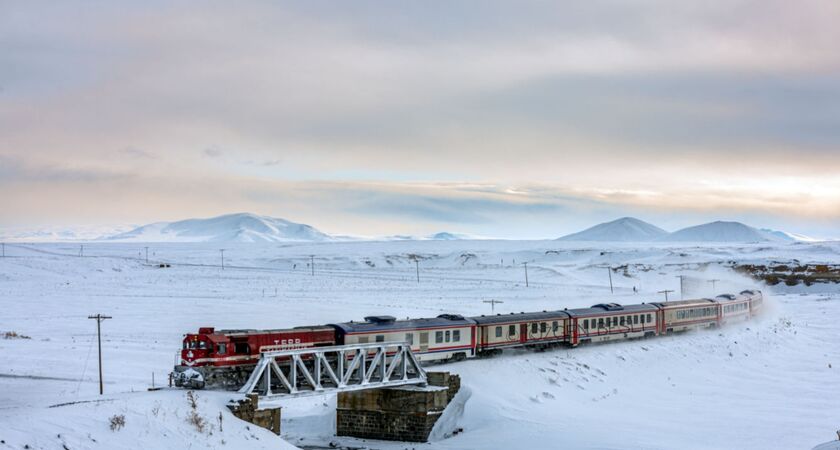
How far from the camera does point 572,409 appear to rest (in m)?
46.8

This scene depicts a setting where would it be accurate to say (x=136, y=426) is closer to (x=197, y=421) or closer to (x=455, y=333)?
(x=197, y=421)

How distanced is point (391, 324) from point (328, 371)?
31.5 feet

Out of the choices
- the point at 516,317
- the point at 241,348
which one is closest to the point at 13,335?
the point at 241,348

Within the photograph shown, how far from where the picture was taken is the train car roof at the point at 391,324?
42.6 meters

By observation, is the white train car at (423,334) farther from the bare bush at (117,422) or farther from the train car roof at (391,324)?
the bare bush at (117,422)

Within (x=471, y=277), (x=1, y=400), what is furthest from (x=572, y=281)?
(x=1, y=400)

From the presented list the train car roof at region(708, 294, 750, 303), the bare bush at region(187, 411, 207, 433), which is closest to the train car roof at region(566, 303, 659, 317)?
the train car roof at region(708, 294, 750, 303)

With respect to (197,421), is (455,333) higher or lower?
higher

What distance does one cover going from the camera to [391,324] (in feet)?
149

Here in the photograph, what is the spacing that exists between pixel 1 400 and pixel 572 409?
29.6 metres

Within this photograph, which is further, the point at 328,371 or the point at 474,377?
the point at 474,377

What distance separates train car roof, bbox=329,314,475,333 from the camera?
42625 mm

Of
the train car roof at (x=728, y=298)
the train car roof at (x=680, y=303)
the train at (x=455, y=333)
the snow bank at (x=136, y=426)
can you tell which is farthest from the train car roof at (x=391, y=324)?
the train car roof at (x=728, y=298)

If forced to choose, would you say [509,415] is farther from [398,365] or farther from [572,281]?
[572,281]
